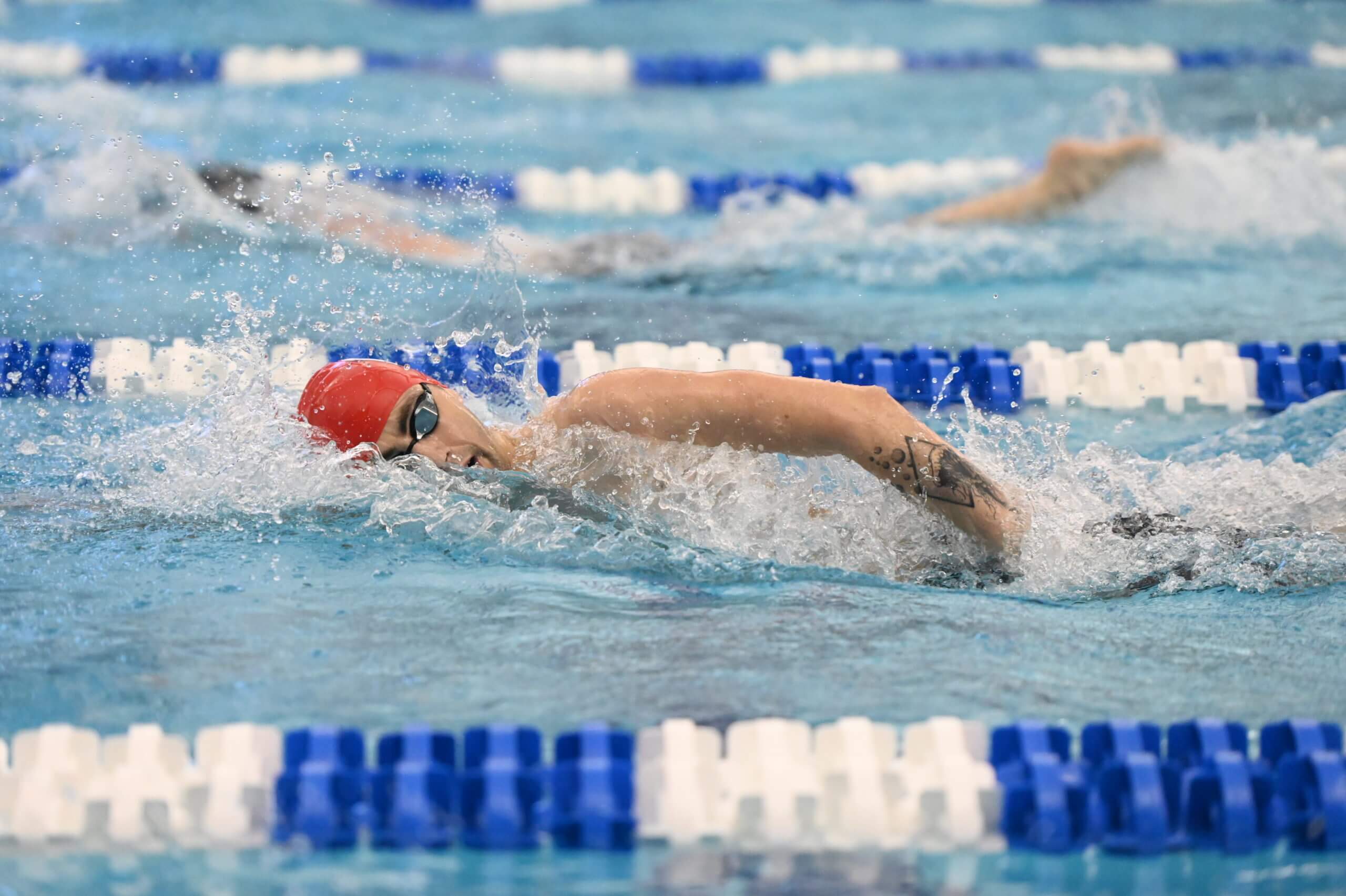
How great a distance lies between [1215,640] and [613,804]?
1003 millimetres

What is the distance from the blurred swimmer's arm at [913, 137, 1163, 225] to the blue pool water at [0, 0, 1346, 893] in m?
0.09

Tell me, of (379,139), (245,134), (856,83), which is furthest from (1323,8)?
(245,134)

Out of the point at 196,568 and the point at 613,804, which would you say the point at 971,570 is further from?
the point at 196,568

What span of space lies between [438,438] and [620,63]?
570 centimetres

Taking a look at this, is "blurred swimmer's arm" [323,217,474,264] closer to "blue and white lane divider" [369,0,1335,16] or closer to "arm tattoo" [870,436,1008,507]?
"arm tattoo" [870,436,1008,507]

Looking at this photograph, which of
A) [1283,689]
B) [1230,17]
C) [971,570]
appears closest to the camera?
[1283,689]

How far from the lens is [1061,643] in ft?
6.95

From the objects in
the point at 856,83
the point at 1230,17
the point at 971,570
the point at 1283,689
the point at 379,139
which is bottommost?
the point at 1283,689

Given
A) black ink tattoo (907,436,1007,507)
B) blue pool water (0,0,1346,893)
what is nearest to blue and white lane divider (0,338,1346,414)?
blue pool water (0,0,1346,893)

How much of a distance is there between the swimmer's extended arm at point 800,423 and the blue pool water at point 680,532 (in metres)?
0.08

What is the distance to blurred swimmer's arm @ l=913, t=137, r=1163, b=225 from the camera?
498cm

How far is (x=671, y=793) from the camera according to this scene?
1.75 meters

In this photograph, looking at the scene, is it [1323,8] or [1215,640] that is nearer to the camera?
[1215,640]

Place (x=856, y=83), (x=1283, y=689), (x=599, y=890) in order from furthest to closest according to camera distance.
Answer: (x=856, y=83), (x=1283, y=689), (x=599, y=890)
